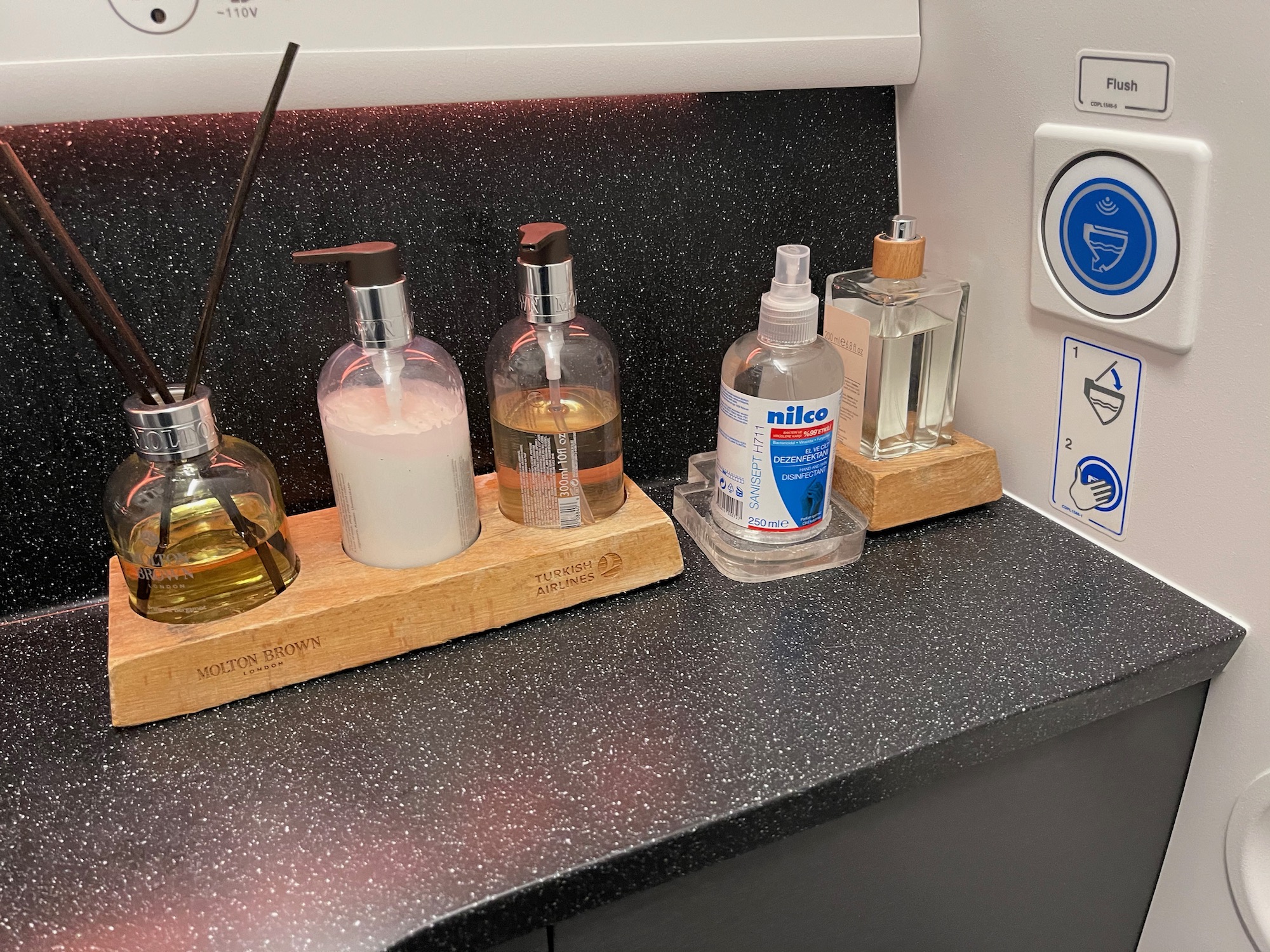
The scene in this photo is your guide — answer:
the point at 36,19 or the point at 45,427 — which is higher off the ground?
the point at 36,19

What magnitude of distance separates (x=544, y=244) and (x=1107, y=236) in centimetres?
33

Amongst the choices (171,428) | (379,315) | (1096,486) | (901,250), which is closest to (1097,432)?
(1096,486)

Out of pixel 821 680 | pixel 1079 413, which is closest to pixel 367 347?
pixel 821 680

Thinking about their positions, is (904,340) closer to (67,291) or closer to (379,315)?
(379,315)

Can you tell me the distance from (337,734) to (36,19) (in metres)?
0.40

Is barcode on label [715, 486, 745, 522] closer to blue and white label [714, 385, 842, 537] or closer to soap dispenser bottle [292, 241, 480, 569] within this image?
blue and white label [714, 385, 842, 537]

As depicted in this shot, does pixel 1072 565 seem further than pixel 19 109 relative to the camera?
Yes

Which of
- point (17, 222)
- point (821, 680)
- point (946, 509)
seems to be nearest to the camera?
point (17, 222)

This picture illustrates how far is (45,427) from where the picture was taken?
57 cm

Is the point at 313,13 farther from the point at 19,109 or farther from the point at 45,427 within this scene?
the point at 45,427

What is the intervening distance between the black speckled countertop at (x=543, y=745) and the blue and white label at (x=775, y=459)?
1.9 inches

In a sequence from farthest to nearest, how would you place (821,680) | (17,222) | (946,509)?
(946,509), (821,680), (17,222)

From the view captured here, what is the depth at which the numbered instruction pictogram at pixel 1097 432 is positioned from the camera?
573 mm

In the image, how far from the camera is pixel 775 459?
1.89 ft
